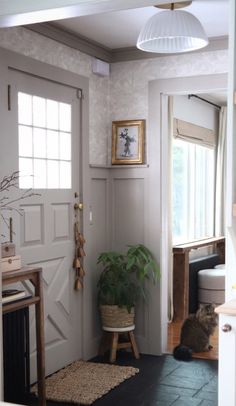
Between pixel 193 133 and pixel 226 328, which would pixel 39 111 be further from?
pixel 193 133

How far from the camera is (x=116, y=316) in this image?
4691mm

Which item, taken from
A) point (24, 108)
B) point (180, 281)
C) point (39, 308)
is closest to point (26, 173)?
point (24, 108)

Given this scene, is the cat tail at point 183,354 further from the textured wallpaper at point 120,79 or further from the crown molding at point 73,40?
the crown molding at point 73,40

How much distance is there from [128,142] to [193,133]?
2082 mm

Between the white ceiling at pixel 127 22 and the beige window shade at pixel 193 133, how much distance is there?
176 cm

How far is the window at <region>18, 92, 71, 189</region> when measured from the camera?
4.02 m

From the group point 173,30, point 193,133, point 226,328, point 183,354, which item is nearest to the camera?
point 226,328

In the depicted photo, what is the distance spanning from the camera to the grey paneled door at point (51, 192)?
4.01m

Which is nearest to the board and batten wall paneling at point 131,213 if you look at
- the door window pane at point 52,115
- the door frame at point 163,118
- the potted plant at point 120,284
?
the door frame at point 163,118

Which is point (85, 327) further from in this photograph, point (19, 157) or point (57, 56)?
point (57, 56)

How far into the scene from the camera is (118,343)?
484 cm

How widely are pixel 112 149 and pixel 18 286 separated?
1613 mm

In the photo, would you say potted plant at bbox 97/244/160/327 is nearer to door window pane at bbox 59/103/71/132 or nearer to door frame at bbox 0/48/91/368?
door frame at bbox 0/48/91/368

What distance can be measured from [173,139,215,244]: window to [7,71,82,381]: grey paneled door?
2275 mm
